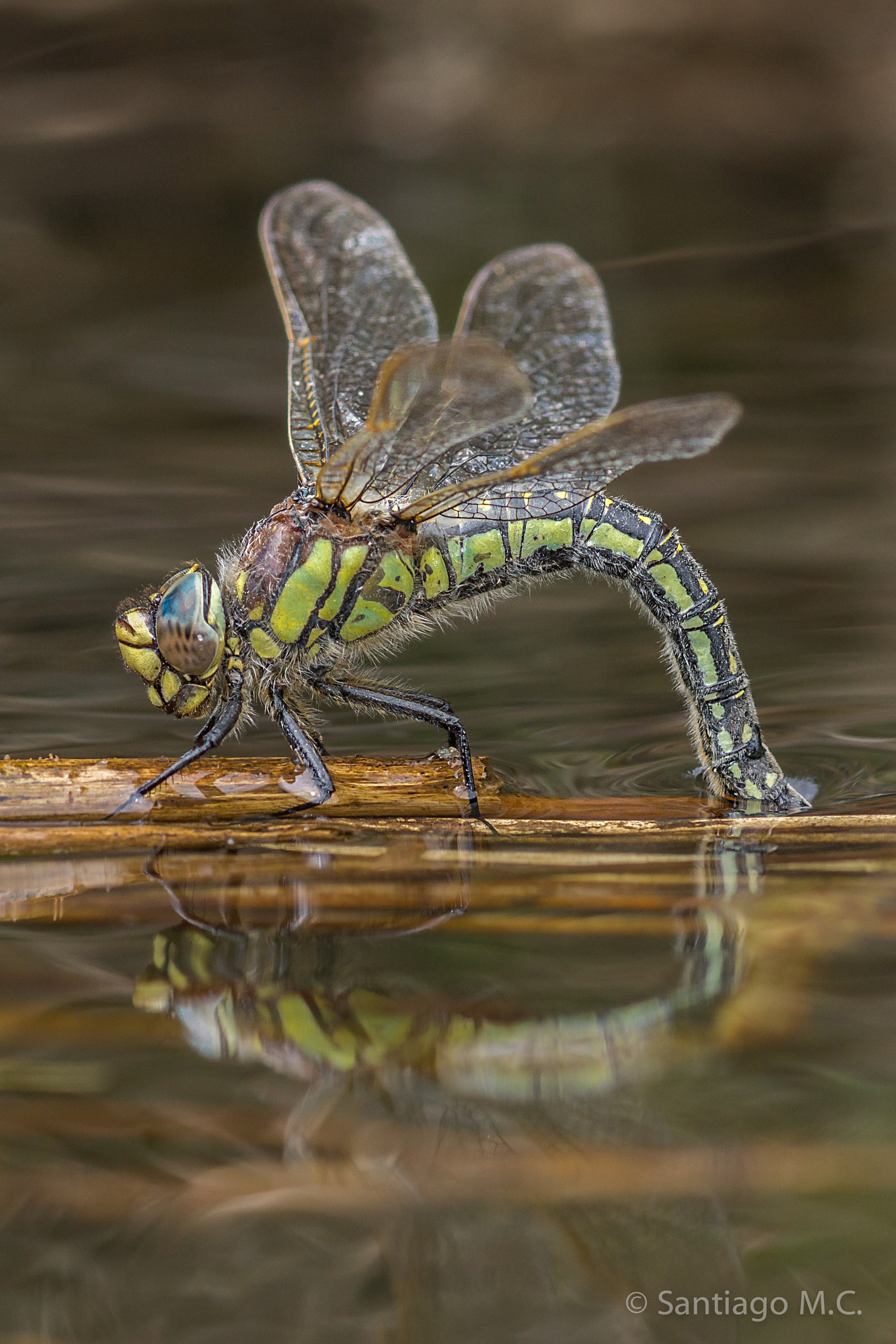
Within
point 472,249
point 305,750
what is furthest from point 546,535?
point 472,249

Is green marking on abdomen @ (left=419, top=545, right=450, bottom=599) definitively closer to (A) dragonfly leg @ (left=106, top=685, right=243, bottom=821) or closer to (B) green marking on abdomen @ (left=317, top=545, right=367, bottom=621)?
(B) green marking on abdomen @ (left=317, top=545, right=367, bottom=621)

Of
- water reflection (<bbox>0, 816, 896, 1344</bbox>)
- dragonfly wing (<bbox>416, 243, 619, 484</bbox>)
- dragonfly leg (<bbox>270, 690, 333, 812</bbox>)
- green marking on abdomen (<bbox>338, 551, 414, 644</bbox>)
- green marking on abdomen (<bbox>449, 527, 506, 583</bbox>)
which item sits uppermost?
dragonfly wing (<bbox>416, 243, 619, 484</bbox>)

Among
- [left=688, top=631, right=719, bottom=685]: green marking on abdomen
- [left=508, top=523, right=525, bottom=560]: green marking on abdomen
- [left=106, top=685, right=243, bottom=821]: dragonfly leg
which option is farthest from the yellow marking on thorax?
[left=688, top=631, right=719, bottom=685]: green marking on abdomen

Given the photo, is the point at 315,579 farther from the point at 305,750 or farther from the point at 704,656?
the point at 704,656

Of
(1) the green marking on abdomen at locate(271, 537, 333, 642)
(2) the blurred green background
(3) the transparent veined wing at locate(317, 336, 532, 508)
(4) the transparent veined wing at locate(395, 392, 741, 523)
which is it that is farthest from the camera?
(2) the blurred green background

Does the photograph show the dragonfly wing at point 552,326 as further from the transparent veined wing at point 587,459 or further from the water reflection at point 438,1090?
the water reflection at point 438,1090
